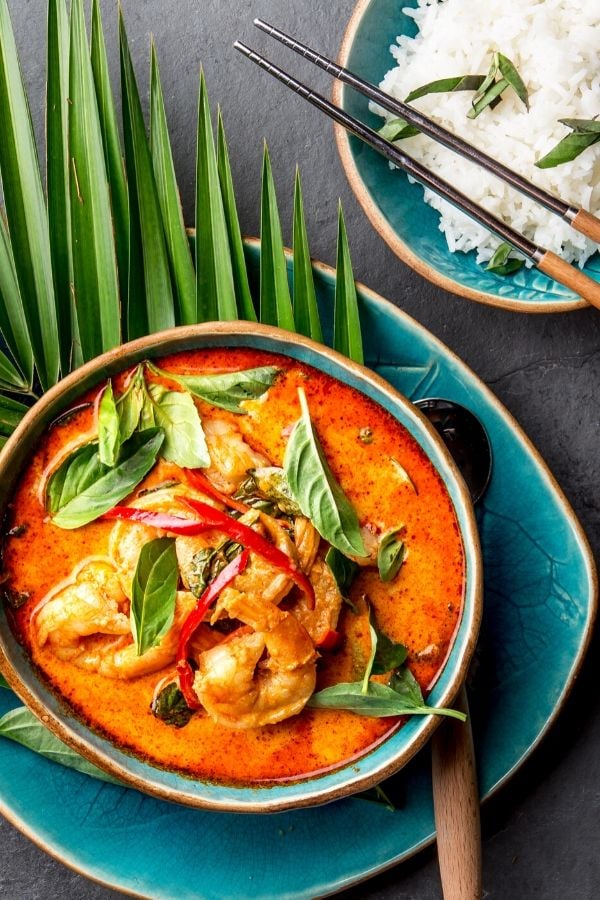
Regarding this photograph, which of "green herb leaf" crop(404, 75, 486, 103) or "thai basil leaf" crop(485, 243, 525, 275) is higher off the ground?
"green herb leaf" crop(404, 75, 486, 103)

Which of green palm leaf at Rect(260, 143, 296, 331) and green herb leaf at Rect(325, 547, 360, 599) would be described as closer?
green herb leaf at Rect(325, 547, 360, 599)

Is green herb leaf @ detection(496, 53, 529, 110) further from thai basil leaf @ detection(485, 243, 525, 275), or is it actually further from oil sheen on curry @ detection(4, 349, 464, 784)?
oil sheen on curry @ detection(4, 349, 464, 784)

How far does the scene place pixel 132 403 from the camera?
1932mm

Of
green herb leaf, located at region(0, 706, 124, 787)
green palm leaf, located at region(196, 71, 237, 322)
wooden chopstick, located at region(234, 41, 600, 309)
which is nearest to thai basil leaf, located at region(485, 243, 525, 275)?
wooden chopstick, located at region(234, 41, 600, 309)

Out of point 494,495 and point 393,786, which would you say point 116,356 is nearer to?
point 494,495

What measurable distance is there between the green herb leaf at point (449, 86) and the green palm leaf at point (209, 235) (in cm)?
50

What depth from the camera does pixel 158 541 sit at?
1.82m

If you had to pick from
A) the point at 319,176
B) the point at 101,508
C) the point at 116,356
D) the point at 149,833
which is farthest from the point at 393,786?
the point at 319,176

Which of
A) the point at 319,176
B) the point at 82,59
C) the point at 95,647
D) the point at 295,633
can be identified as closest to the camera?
the point at 295,633

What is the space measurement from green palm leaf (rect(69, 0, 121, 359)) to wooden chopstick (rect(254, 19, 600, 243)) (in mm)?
505

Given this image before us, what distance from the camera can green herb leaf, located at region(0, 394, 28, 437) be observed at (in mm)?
2160

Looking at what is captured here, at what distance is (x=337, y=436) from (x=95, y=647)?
663 mm

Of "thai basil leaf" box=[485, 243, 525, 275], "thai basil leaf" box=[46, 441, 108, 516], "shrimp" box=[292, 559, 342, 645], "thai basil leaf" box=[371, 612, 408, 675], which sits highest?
"thai basil leaf" box=[485, 243, 525, 275]

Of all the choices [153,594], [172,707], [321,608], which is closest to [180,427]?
[153,594]
